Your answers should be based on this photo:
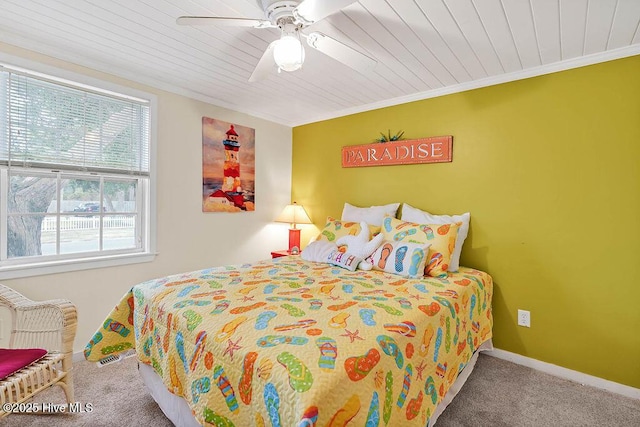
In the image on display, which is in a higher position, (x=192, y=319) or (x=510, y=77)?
(x=510, y=77)

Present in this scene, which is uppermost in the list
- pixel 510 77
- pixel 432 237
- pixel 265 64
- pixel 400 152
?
pixel 510 77

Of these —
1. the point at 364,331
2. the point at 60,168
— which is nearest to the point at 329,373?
the point at 364,331

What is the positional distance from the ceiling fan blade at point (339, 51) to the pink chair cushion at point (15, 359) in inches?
86.4

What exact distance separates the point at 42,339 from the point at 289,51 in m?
2.25

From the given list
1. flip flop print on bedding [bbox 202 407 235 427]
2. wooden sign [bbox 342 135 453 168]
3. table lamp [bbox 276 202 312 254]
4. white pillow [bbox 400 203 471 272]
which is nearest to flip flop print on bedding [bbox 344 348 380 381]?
flip flop print on bedding [bbox 202 407 235 427]

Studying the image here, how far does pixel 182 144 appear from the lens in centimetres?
301

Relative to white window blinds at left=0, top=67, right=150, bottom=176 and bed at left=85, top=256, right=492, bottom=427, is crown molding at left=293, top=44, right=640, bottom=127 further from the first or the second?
white window blinds at left=0, top=67, right=150, bottom=176

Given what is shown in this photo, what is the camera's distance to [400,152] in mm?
3105

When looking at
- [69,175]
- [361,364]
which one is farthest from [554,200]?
[69,175]

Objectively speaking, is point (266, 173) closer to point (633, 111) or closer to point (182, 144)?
point (182, 144)

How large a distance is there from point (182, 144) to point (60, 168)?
982mm

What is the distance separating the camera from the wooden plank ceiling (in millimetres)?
1690

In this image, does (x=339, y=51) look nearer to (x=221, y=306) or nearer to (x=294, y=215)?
(x=221, y=306)

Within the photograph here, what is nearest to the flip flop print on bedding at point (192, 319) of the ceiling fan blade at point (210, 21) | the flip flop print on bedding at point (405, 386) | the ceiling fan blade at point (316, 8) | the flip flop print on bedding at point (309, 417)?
the flip flop print on bedding at point (309, 417)
